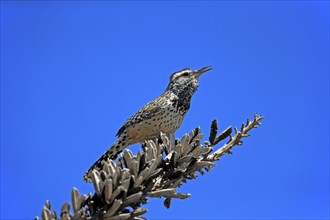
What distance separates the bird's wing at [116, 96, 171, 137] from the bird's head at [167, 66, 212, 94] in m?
0.18

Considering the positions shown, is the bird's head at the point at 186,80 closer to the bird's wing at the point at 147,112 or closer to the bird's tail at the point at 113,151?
the bird's wing at the point at 147,112

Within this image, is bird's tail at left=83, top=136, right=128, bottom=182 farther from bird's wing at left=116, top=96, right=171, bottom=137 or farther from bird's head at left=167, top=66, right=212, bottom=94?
bird's head at left=167, top=66, right=212, bottom=94

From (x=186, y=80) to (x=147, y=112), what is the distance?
47cm

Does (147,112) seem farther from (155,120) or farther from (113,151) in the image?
(113,151)

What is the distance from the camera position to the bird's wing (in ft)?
12.9

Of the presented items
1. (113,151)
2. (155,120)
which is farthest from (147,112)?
(113,151)

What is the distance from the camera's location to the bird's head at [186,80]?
418 cm

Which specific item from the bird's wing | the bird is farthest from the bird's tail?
the bird's wing

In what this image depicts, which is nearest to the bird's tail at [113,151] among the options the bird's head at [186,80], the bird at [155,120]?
the bird at [155,120]

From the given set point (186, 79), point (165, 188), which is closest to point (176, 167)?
point (165, 188)

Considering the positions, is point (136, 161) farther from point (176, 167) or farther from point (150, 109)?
point (150, 109)

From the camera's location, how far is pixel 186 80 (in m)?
4.24

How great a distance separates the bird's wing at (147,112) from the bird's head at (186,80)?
0.18 meters

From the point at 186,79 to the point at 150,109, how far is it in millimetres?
448
